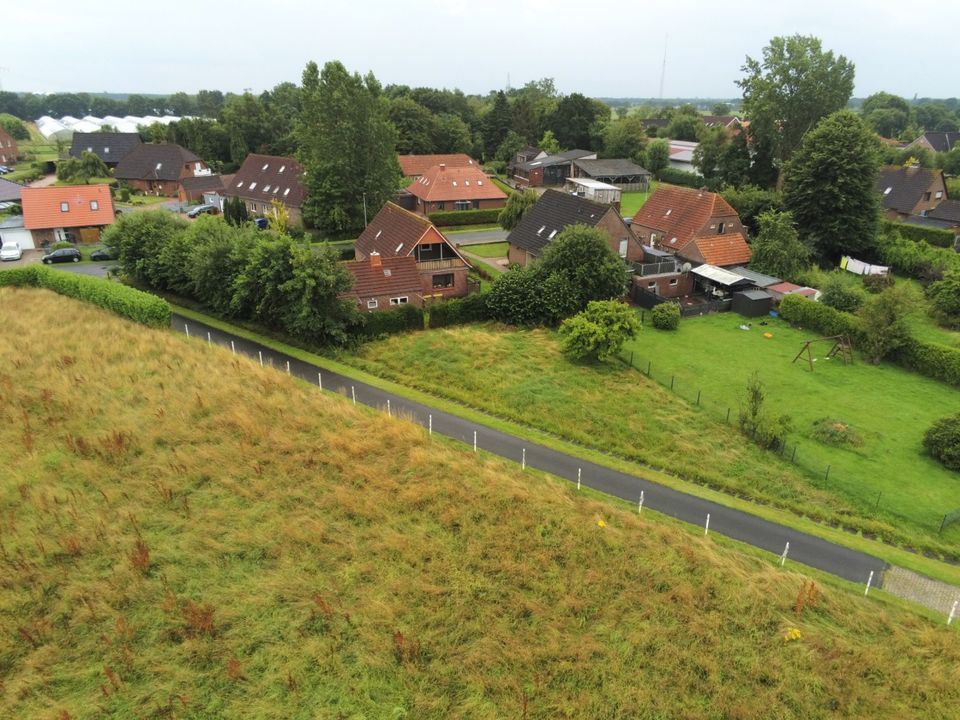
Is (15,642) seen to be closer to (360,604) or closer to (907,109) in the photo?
(360,604)

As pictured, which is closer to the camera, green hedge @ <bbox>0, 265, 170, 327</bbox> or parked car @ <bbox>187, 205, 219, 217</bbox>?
green hedge @ <bbox>0, 265, 170, 327</bbox>

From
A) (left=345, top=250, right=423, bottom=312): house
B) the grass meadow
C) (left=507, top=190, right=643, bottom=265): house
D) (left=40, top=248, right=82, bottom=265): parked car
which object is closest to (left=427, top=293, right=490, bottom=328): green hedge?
(left=345, top=250, right=423, bottom=312): house

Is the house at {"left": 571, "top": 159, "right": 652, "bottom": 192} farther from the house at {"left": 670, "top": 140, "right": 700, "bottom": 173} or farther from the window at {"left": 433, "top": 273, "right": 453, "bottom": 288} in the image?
the window at {"left": 433, "top": 273, "right": 453, "bottom": 288}

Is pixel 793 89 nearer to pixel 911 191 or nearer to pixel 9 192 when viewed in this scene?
pixel 911 191

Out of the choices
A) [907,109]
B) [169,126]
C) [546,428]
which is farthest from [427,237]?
[907,109]

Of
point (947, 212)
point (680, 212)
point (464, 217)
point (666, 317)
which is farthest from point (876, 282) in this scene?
point (464, 217)

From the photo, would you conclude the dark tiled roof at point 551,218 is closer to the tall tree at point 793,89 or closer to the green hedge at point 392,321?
the green hedge at point 392,321

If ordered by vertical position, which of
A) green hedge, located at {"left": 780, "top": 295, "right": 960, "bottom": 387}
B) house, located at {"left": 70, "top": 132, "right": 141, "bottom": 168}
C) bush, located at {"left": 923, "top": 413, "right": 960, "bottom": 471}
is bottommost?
bush, located at {"left": 923, "top": 413, "right": 960, "bottom": 471}
